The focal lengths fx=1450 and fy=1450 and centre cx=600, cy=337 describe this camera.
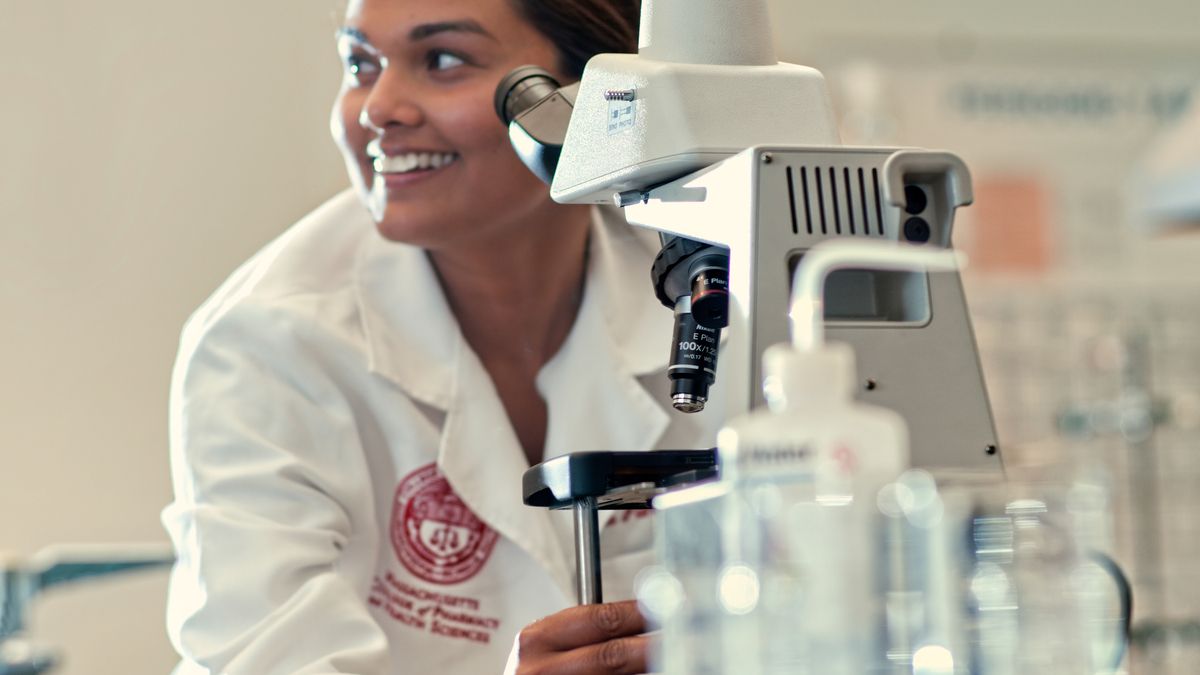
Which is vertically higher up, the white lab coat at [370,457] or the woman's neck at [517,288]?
the woman's neck at [517,288]

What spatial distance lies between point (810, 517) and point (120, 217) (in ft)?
8.82

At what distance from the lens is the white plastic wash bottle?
0.55 metres

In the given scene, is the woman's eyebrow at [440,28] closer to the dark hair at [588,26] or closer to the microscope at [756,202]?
the dark hair at [588,26]

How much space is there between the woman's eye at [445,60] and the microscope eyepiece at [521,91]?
260 millimetres

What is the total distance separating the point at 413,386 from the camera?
53.3 inches

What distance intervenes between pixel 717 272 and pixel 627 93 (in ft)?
0.41

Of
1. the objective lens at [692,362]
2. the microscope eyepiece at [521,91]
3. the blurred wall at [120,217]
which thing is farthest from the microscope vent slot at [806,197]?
the blurred wall at [120,217]

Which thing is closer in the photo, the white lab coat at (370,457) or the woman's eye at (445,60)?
the white lab coat at (370,457)

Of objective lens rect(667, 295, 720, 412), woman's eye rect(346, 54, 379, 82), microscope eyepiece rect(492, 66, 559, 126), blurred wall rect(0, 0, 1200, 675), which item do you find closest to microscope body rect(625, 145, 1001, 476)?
objective lens rect(667, 295, 720, 412)

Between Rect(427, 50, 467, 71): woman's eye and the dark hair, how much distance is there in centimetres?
8

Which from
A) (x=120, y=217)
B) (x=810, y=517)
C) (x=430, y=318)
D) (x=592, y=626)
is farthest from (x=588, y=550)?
(x=120, y=217)

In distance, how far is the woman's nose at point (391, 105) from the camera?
1316mm

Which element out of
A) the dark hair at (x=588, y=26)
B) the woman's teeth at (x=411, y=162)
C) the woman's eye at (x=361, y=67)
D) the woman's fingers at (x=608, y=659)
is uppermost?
the dark hair at (x=588, y=26)

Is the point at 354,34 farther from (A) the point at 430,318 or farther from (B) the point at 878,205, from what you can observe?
(B) the point at 878,205
